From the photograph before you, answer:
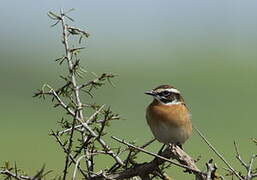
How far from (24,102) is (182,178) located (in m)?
13.8

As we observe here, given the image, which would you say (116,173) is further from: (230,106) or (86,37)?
(230,106)

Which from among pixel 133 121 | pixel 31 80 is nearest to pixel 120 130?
pixel 133 121

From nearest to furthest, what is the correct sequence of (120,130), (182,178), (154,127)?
(154,127), (182,178), (120,130)

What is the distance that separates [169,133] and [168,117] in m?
0.27

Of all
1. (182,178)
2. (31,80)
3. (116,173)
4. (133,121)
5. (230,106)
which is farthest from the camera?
(31,80)

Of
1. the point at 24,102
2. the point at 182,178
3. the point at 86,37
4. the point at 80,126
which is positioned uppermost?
the point at 24,102

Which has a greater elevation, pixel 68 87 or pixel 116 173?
pixel 68 87

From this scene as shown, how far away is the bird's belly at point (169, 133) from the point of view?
18.3 ft

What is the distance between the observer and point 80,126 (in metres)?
3.93

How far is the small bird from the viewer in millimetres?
5633

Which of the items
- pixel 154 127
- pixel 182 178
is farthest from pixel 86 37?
pixel 182 178

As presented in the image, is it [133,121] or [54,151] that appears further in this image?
[133,121]

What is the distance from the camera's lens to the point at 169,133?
5.64 meters

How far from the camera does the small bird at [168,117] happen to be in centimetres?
563
